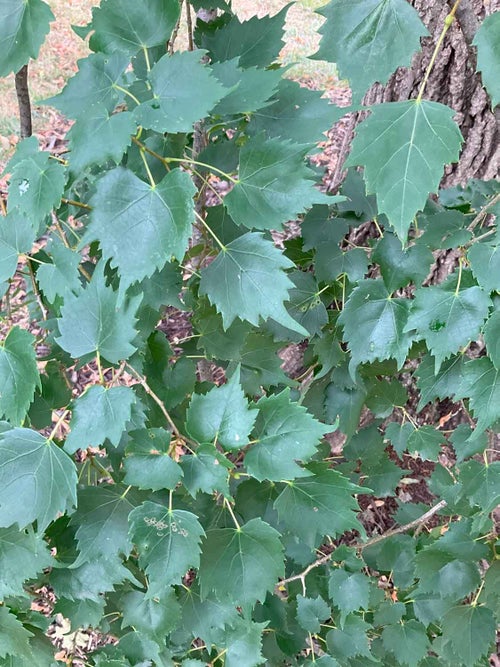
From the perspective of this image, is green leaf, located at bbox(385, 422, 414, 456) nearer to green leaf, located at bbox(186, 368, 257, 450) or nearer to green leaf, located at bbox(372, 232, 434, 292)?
green leaf, located at bbox(372, 232, 434, 292)

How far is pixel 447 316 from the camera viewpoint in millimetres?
975

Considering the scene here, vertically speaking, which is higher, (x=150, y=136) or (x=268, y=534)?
(x=150, y=136)

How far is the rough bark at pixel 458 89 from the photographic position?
4.53 ft

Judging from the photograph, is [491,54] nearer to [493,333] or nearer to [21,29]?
[493,333]

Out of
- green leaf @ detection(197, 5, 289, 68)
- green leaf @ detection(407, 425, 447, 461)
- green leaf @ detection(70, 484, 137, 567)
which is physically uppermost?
green leaf @ detection(197, 5, 289, 68)

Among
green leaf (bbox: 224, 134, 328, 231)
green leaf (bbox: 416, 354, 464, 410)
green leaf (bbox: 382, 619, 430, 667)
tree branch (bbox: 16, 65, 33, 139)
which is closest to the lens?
green leaf (bbox: 224, 134, 328, 231)

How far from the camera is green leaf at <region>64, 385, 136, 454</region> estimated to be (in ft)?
2.60

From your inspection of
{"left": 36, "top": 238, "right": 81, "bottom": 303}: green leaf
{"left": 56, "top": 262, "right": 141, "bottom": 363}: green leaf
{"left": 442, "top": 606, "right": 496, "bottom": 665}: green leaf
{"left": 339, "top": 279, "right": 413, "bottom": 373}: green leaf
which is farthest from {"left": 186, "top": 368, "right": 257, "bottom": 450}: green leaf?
{"left": 442, "top": 606, "right": 496, "bottom": 665}: green leaf

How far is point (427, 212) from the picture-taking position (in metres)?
1.21

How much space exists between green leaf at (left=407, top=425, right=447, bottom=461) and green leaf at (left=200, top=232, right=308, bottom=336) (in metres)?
0.62

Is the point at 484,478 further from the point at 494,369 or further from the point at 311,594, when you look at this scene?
the point at 311,594

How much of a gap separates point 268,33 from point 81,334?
1.98 feet

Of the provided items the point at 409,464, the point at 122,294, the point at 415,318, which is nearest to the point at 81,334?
the point at 122,294

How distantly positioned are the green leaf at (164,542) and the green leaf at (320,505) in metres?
0.21
